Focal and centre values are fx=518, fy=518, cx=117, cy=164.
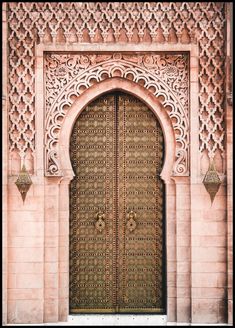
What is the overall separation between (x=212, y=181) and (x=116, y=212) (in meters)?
1.38

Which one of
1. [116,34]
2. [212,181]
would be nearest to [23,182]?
[116,34]

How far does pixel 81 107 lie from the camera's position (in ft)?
22.7

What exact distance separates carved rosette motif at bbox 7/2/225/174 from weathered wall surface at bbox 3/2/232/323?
0.01 metres

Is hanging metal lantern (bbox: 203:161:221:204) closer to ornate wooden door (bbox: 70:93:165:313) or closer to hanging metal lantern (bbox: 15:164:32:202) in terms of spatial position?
ornate wooden door (bbox: 70:93:165:313)

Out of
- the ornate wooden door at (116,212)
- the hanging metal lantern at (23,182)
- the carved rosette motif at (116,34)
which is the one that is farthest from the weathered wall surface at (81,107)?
the ornate wooden door at (116,212)

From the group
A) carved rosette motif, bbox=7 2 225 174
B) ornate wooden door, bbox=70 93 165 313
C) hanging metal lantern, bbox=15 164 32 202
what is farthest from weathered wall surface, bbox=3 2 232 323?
ornate wooden door, bbox=70 93 165 313

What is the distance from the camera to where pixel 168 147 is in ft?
22.6

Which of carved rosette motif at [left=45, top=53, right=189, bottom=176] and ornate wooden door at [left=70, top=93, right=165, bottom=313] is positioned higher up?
carved rosette motif at [left=45, top=53, right=189, bottom=176]

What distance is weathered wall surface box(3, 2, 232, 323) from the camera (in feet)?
22.2

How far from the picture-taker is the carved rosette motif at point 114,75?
22.5ft

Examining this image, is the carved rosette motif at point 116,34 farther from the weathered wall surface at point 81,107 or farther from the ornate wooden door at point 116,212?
the ornate wooden door at point 116,212

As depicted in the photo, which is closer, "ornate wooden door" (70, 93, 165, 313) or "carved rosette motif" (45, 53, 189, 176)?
"carved rosette motif" (45, 53, 189, 176)

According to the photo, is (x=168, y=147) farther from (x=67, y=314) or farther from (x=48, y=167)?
(x=67, y=314)

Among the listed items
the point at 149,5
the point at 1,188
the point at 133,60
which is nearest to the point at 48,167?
the point at 1,188
